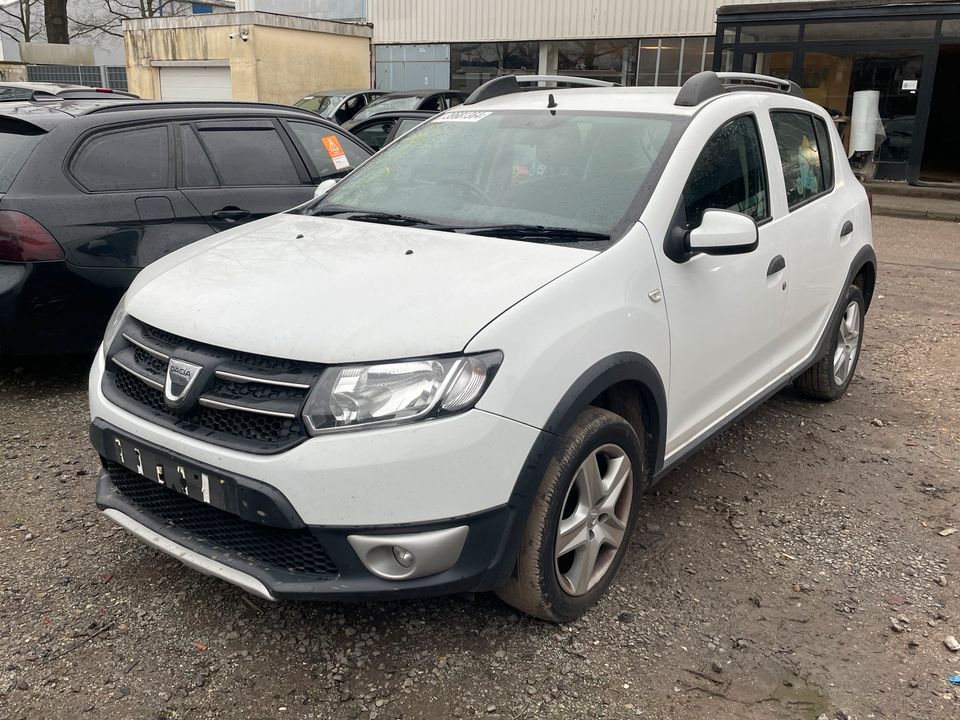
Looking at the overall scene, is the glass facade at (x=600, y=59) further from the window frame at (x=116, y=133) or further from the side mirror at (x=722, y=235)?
the side mirror at (x=722, y=235)

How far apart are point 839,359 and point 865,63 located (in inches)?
529

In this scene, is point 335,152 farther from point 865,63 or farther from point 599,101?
point 865,63

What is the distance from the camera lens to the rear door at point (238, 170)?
5.07 metres

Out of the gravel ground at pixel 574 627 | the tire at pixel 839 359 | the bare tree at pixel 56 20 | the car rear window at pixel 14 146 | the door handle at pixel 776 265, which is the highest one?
the bare tree at pixel 56 20

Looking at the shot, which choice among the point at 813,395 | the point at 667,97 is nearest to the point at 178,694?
the point at 667,97

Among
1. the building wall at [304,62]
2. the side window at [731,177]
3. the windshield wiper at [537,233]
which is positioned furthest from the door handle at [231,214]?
the building wall at [304,62]

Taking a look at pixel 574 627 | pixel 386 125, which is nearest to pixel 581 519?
pixel 574 627

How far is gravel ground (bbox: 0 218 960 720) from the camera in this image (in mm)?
2508

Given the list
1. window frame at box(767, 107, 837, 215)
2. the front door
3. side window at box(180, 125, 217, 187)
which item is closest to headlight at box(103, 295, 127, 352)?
the front door

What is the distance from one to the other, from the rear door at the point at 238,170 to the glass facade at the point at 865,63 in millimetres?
13401

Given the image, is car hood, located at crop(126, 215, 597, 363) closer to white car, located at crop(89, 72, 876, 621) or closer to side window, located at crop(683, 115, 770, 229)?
white car, located at crop(89, 72, 876, 621)

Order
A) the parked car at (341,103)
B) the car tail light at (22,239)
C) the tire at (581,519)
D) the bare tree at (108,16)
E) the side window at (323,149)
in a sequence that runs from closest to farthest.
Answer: the tire at (581,519), the car tail light at (22,239), the side window at (323,149), the parked car at (341,103), the bare tree at (108,16)

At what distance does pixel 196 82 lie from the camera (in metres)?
23.2

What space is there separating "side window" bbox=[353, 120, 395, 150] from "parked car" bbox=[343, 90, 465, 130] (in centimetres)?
199
